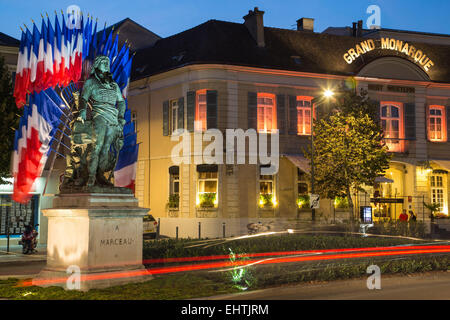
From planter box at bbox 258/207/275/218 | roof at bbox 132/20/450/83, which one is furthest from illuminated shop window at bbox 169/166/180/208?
roof at bbox 132/20/450/83

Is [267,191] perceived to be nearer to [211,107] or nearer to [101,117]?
[211,107]

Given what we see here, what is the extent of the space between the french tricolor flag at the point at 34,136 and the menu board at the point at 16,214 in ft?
26.4

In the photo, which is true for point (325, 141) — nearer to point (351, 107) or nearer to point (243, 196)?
point (351, 107)

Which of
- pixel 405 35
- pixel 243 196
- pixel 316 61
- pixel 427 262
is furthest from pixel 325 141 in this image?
pixel 405 35

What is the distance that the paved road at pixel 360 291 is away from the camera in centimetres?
1202

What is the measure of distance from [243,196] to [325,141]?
5.24 metres

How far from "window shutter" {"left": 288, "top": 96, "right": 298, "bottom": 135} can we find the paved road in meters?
19.1

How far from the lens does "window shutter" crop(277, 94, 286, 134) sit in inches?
1314

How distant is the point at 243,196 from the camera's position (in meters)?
32.0

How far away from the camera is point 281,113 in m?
33.4

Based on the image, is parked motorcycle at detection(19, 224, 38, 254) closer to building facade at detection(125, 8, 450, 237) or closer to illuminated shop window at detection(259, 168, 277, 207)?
building facade at detection(125, 8, 450, 237)

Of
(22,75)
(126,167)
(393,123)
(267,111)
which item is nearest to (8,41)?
(22,75)

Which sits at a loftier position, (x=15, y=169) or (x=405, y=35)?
(x=405, y=35)

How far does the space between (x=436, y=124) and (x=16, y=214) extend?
2429 centimetres
